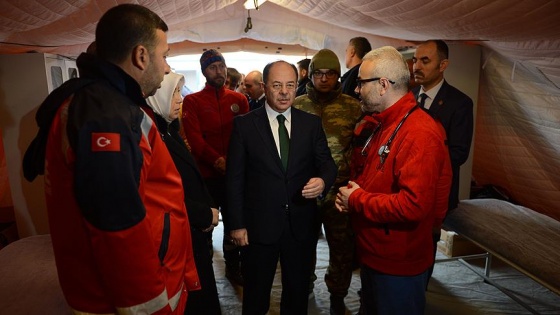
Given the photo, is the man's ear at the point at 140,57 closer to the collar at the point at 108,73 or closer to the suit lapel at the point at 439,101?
the collar at the point at 108,73

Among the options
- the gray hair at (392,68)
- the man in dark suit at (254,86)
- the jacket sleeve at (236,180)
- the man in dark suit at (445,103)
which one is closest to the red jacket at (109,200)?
the jacket sleeve at (236,180)

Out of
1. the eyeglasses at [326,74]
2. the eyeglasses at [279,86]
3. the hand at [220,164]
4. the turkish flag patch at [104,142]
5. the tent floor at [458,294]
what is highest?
the eyeglasses at [326,74]

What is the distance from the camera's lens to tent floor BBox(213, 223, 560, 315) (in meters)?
2.46

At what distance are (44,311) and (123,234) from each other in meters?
1.24

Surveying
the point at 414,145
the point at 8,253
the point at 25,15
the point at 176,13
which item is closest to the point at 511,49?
the point at 414,145

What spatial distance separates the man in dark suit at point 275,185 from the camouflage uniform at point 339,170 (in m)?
0.43

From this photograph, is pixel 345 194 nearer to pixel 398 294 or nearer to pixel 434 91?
pixel 398 294

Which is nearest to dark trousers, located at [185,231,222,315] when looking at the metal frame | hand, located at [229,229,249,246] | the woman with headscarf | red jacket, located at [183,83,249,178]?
the woman with headscarf

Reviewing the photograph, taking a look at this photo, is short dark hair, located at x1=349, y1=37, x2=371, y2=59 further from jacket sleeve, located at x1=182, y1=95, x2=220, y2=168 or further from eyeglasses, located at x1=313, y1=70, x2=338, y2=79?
jacket sleeve, located at x1=182, y1=95, x2=220, y2=168

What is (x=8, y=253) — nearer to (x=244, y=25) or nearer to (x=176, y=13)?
(x=176, y=13)

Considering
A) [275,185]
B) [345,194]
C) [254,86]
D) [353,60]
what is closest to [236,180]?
[275,185]

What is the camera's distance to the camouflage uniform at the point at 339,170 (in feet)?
7.67

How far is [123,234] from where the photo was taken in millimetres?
860

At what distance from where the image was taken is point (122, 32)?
0.96m
